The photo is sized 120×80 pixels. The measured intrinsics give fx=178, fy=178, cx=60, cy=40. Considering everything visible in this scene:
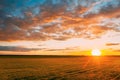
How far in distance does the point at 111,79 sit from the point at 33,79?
34.7ft

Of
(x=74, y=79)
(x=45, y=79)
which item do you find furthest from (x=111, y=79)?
(x=45, y=79)

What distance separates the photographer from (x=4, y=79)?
78.1 feet

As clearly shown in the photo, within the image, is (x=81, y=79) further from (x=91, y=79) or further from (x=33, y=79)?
(x=33, y=79)

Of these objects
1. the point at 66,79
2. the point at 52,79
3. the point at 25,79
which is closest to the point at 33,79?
the point at 25,79

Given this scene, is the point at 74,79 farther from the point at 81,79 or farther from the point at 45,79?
the point at 45,79

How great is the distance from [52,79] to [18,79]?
15.3 feet

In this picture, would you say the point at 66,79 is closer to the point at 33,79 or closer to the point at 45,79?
the point at 45,79

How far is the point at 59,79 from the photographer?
946 inches

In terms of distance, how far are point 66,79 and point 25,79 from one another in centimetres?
556

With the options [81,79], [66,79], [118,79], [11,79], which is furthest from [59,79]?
[118,79]

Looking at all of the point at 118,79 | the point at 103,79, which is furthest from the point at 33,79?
the point at 118,79

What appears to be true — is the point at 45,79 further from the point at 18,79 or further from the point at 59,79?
the point at 18,79

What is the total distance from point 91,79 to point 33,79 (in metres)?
7.93

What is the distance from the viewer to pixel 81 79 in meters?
24.4
